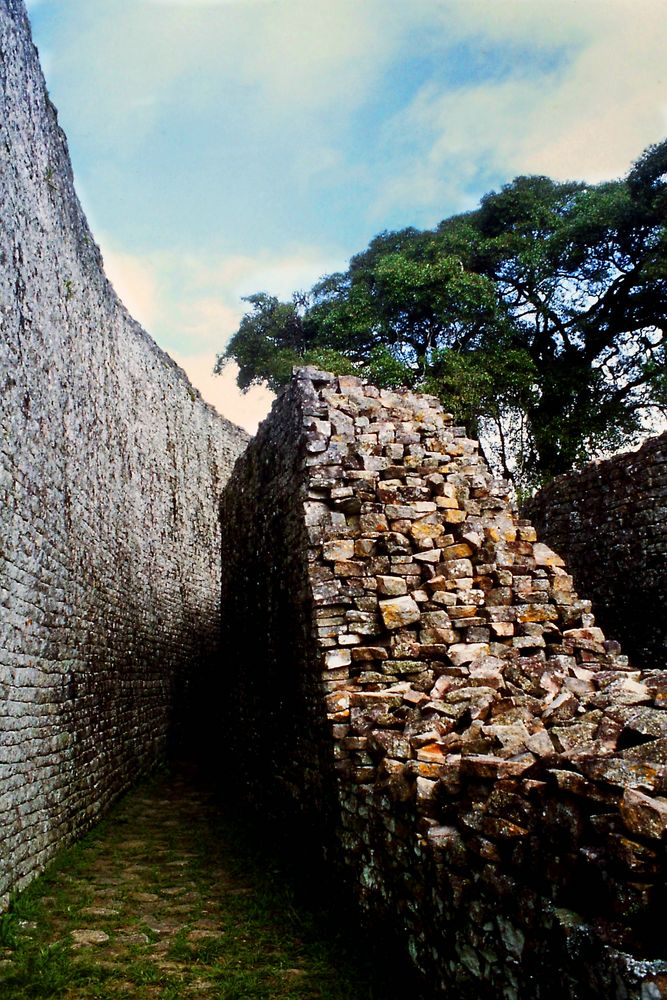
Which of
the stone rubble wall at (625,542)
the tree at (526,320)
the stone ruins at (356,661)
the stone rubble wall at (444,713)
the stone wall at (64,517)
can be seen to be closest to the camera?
the stone rubble wall at (444,713)

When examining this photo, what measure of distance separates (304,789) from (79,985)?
2.59m

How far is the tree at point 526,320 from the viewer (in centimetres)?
2012

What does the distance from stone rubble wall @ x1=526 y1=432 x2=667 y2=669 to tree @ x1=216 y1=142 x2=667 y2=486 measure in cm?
904

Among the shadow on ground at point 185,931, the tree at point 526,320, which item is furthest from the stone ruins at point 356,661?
the tree at point 526,320

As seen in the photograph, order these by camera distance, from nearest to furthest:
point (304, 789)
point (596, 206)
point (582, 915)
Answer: point (582, 915) → point (304, 789) → point (596, 206)

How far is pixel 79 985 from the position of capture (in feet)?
15.8

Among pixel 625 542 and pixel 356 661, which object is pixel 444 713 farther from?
pixel 625 542

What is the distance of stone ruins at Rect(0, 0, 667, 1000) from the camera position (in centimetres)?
337

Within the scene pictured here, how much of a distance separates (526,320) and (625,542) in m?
14.4

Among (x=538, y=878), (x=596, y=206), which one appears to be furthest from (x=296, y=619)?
(x=596, y=206)

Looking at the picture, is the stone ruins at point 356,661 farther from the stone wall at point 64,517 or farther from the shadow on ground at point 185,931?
the shadow on ground at point 185,931

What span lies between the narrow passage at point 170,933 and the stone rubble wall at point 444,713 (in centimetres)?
54

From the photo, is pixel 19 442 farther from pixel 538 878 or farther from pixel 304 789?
pixel 538 878

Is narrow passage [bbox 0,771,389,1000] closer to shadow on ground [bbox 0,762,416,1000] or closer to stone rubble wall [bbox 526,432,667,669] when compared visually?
shadow on ground [bbox 0,762,416,1000]
